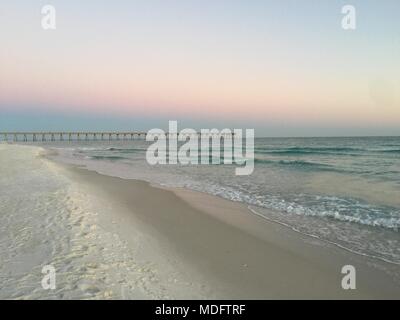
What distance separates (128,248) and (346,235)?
4.84m

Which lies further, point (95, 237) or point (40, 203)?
point (40, 203)

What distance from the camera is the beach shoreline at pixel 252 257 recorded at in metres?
4.70

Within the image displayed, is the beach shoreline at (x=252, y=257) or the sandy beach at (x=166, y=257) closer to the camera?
the sandy beach at (x=166, y=257)

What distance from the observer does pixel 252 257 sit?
598cm

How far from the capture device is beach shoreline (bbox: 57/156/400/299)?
4699mm

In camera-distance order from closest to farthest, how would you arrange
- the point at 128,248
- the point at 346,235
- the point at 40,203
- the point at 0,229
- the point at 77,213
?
the point at 128,248 < the point at 0,229 < the point at 346,235 < the point at 77,213 < the point at 40,203

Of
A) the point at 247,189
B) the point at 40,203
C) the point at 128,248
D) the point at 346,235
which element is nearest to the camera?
the point at 128,248

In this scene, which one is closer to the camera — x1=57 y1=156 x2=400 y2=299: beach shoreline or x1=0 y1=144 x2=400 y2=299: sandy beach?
x1=0 y1=144 x2=400 y2=299: sandy beach

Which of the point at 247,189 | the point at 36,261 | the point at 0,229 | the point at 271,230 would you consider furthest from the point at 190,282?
the point at 247,189

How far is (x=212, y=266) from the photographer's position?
5.42 meters

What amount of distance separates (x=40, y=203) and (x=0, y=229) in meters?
2.55

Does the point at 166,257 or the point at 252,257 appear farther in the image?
the point at 252,257
